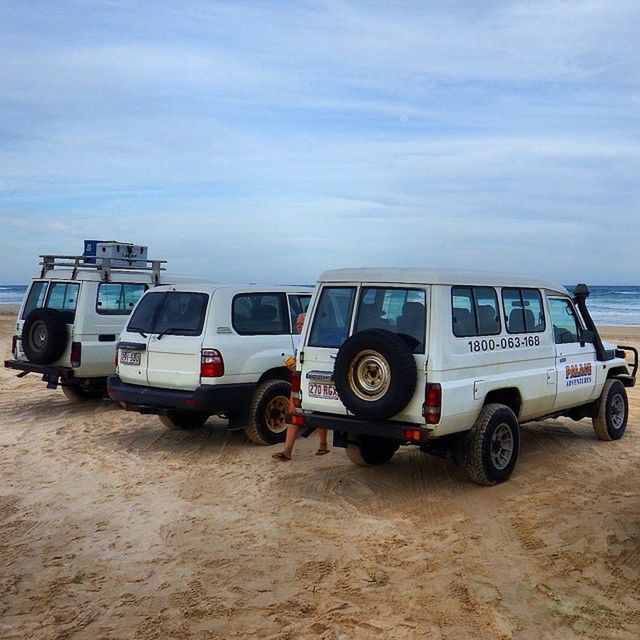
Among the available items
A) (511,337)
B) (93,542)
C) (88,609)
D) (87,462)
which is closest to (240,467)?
(87,462)

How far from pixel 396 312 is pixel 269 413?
9.42 ft

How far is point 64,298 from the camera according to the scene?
36.7 ft

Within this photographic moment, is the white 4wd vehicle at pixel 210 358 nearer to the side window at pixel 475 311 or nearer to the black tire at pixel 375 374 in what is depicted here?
the black tire at pixel 375 374

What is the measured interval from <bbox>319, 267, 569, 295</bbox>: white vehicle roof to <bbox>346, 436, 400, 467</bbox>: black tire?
1.63 m

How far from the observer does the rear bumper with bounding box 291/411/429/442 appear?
22.0 feet

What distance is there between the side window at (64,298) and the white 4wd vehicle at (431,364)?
4.74 meters

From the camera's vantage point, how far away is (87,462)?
28.3ft

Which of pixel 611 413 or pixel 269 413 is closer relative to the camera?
pixel 269 413

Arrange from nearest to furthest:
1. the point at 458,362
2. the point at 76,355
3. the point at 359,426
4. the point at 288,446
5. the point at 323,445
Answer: the point at 458,362 < the point at 359,426 < the point at 288,446 < the point at 323,445 < the point at 76,355

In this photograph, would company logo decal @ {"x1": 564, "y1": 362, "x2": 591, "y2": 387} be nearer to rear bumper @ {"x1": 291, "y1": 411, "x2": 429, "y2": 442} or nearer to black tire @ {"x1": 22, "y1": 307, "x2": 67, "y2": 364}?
rear bumper @ {"x1": 291, "y1": 411, "x2": 429, "y2": 442}

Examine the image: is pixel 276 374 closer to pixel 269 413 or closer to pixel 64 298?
pixel 269 413

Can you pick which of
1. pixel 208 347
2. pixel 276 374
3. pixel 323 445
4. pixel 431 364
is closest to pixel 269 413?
pixel 276 374

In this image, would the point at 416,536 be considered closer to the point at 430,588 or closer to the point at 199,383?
the point at 430,588

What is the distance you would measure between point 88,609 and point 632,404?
30.4 ft
